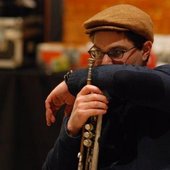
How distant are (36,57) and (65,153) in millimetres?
2488

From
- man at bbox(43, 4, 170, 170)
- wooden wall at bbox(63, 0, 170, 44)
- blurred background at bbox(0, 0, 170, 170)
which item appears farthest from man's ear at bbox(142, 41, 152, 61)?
wooden wall at bbox(63, 0, 170, 44)

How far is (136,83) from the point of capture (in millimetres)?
1042

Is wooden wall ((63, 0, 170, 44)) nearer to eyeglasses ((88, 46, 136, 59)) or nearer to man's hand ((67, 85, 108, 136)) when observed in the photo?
eyeglasses ((88, 46, 136, 59))

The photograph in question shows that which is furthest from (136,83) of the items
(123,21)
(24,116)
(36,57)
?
(36,57)

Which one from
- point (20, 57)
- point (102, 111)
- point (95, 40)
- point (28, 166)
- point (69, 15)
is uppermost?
point (95, 40)

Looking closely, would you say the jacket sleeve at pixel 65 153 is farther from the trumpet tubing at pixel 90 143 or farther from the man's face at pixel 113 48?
the man's face at pixel 113 48

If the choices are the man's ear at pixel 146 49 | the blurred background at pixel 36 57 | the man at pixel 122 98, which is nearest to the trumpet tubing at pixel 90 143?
the man at pixel 122 98

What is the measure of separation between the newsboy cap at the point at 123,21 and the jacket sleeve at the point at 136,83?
0.11m

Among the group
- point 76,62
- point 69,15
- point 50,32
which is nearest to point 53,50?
point 76,62

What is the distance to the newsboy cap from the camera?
44.3 inches

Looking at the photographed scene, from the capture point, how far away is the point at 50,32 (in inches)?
165

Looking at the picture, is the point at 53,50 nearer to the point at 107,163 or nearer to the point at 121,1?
the point at 121,1

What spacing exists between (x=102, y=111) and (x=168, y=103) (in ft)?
0.49

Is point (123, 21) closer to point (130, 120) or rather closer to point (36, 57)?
point (130, 120)
